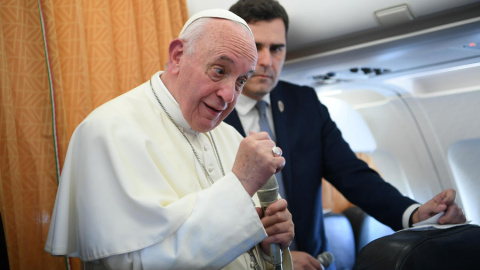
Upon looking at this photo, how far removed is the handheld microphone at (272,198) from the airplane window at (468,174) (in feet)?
9.24

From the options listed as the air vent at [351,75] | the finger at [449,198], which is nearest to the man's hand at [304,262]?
the finger at [449,198]

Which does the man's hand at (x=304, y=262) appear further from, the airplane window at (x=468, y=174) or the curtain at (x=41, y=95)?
Result: the airplane window at (x=468, y=174)

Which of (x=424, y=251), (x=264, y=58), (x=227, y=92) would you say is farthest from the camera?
(x=264, y=58)

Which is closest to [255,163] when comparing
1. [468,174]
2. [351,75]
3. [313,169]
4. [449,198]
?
[449,198]

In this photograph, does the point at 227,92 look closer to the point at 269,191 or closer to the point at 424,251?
the point at 269,191

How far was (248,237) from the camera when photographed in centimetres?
158

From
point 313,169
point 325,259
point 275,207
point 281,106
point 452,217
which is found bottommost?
point 325,259

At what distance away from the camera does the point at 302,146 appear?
2.91 m

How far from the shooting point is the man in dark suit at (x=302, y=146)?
2.71 meters

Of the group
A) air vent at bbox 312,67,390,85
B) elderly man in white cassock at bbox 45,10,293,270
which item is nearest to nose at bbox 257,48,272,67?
elderly man in white cassock at bbox 45,10,293,270

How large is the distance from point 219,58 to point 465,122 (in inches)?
113

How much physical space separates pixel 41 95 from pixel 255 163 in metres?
1.16

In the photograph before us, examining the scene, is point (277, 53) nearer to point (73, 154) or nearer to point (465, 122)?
point (73, 154)

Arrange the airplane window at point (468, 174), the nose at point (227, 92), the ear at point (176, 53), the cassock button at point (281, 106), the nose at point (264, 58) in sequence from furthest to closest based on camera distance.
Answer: the airplane window at point (468, 174)
the cassock button at point (281, 106)
the nose at point (264, 58)
the ear at point (176, 53)
the nose at point (227, 92)
